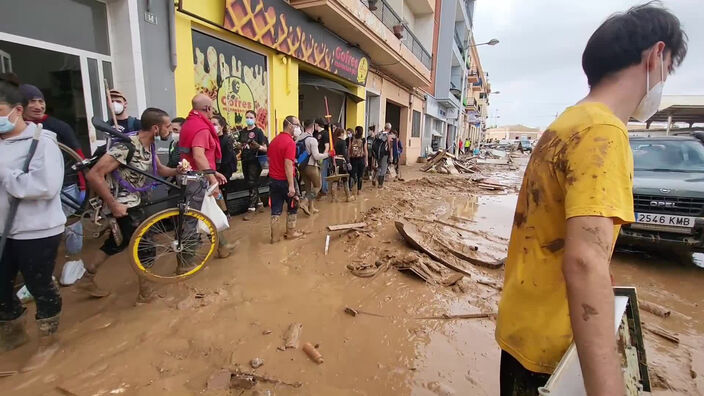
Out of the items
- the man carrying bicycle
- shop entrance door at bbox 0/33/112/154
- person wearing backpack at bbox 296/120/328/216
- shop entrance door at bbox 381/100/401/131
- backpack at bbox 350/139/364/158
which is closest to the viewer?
the man carrying bicycle

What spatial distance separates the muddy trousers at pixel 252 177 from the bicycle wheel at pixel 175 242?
3053mm

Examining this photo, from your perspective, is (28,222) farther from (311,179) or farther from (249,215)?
(311,179)

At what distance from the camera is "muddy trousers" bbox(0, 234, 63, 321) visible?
2391 millimetres

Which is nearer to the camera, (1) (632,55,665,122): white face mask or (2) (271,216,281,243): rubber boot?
(1) (632,55,665,122): white face mask

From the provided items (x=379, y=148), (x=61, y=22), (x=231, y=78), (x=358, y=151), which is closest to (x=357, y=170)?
(x=358, y=151)

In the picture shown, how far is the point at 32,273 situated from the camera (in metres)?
2.43

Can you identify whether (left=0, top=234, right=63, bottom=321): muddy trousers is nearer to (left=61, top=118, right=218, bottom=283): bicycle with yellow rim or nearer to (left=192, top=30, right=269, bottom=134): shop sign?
(left=61, top=118, right=218, bottom=283): bicycle with yellow rim

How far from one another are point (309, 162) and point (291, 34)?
3.62 metres

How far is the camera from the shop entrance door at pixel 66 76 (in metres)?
4.21

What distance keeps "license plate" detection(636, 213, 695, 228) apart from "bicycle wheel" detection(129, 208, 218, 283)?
5750mm

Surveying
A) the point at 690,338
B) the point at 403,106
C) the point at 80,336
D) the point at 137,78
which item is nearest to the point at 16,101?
the point at 80,336

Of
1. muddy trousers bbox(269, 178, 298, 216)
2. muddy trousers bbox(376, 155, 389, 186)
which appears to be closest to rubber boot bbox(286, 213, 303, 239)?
muddy trousers bbox(269, 178, 298, 216)

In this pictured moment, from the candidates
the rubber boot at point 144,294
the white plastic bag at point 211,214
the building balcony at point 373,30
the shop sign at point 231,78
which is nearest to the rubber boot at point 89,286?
the rubber boot at point 144,294

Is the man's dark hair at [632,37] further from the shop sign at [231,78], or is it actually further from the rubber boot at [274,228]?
the shop sign at [231,78]
